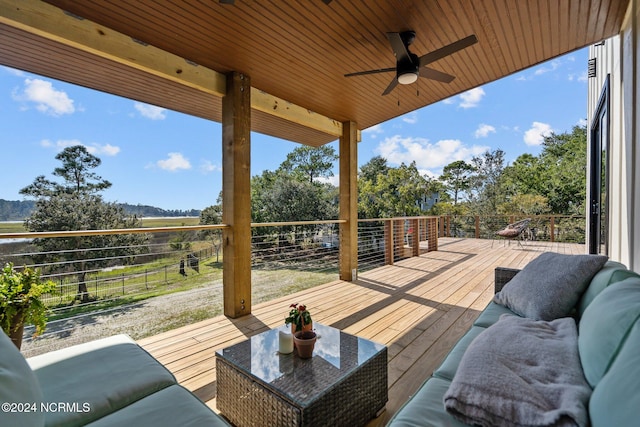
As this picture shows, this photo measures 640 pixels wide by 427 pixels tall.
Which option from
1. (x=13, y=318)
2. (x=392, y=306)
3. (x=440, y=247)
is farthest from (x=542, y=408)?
(x=440, y=247)

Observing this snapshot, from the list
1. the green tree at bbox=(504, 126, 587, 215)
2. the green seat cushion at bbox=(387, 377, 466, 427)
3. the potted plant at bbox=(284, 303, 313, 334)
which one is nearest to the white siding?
the green seat cushion at bbox=(387, 377, 466, 427)

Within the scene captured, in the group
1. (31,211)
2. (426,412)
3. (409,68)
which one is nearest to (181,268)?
(31,211)

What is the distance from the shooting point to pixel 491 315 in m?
1.62

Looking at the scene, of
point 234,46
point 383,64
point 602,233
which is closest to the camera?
point 234,46

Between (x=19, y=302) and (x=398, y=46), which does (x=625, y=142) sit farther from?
(x=19, y=302)

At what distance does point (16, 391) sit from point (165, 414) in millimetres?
382

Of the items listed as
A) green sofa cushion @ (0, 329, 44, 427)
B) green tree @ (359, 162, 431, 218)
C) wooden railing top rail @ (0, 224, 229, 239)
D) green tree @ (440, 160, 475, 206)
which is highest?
green tree @ (440, 160, 475, 206)

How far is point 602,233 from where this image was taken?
11.4 ft

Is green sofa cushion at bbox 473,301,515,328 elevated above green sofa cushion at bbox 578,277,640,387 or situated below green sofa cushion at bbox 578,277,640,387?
below

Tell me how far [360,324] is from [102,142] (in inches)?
493

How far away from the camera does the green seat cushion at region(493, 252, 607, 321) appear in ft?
4.65

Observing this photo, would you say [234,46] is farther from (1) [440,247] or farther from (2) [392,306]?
(1) [440,247]

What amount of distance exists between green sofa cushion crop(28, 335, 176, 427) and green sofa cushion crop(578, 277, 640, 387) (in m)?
1.41

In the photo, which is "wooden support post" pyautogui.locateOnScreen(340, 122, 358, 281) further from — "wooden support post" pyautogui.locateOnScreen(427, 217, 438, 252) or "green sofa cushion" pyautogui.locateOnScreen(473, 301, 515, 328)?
"wooden support post" pyautogui.locateOnScreen(427, 217, 438, 252)
